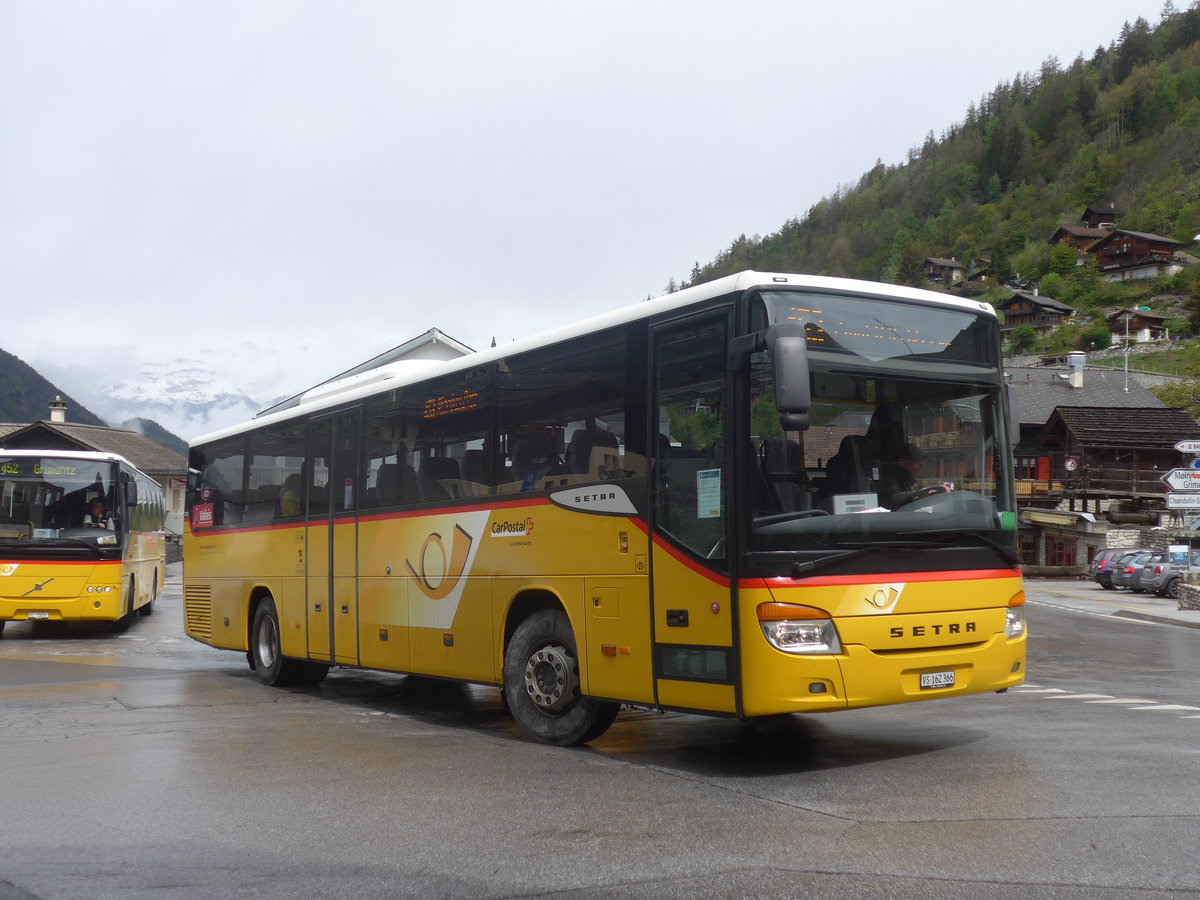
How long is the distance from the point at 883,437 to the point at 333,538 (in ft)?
22.0

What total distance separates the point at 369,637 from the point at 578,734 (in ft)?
12.4

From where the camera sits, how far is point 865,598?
24.6ft

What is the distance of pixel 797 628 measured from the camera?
7.36 meters

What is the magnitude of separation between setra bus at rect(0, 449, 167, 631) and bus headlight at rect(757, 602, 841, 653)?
1679cm

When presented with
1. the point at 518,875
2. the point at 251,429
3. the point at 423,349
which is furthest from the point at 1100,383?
A: the point at 518,875

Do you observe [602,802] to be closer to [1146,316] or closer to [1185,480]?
[1185,480]

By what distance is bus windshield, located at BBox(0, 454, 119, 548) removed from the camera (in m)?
21.0

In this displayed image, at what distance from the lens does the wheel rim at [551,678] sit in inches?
349

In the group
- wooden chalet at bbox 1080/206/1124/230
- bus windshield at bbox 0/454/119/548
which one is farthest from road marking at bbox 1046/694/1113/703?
wooden chalet at bbox 1080/206/1124/230

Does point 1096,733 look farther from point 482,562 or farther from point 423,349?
point 423,349

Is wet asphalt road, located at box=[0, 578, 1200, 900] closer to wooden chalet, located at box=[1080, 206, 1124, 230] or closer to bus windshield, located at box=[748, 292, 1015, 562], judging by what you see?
bus windshield, located at box=[748, 292, 1015, 562]

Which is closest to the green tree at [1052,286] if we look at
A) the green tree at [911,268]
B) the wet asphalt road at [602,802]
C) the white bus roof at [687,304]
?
the green tree at [911,268]

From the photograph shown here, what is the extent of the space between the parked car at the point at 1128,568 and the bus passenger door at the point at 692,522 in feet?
132

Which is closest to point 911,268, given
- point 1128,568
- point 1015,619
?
point 1128,568
